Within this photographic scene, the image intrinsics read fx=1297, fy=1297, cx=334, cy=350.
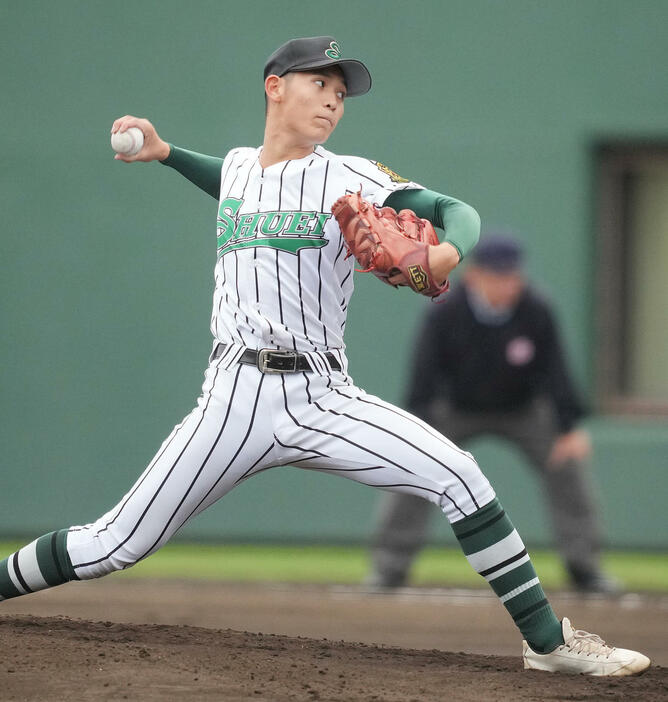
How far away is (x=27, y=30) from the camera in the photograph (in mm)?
9227

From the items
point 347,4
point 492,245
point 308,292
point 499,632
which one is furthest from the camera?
point 347,4

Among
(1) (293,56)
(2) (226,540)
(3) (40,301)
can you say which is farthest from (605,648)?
(3) (40,301)

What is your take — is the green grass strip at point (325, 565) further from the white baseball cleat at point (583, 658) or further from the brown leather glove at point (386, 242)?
the brown leather glove at point (386, 242)

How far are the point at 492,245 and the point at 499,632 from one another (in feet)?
7.66

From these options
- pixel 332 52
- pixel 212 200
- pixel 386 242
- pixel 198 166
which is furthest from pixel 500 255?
pixel 386 242

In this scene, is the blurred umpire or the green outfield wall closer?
the blurred umpire

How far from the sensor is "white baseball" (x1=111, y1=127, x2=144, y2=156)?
4301mm

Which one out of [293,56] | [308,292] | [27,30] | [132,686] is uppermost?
[27,30]

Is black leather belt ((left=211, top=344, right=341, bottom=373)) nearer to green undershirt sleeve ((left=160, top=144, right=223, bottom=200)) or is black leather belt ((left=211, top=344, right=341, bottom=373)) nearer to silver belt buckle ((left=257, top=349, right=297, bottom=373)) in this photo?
silver belt buckle ((left=257, top=349, right=297, bottom=373))

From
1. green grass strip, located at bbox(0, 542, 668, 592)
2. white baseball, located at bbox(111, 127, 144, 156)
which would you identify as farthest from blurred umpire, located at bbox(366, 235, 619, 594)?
white baseball, located at bbox(111, 127, 144, 156)

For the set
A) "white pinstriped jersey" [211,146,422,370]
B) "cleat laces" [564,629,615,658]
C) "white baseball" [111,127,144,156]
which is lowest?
"cleat laces" [564,629,615,658]

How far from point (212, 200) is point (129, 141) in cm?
478

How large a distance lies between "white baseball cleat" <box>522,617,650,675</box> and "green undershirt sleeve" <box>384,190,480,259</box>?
4.21 ft

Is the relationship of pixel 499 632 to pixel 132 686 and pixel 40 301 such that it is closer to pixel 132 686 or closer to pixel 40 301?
pixel 132 686
